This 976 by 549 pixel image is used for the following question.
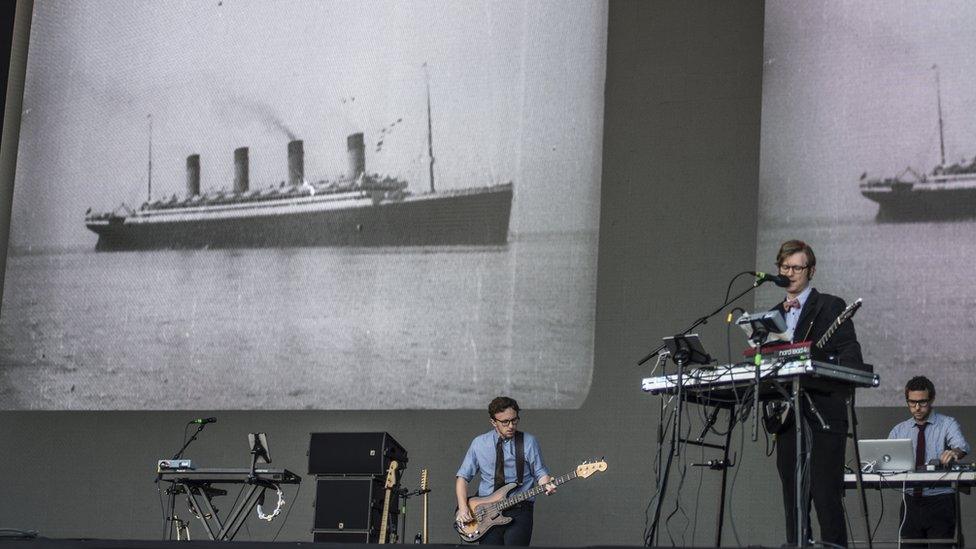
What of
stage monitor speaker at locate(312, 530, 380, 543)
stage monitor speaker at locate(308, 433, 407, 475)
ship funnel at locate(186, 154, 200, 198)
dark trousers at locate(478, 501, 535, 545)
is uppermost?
ship funnel at locate(186, 154, 200, 198)

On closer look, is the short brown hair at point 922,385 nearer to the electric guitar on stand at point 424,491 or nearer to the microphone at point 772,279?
the microphone at point 772,279

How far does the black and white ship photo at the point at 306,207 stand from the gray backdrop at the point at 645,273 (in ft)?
0.46

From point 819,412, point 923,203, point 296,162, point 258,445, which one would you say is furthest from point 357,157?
point 819,412

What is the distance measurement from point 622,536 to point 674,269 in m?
1.58

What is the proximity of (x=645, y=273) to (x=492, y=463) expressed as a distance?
146cm

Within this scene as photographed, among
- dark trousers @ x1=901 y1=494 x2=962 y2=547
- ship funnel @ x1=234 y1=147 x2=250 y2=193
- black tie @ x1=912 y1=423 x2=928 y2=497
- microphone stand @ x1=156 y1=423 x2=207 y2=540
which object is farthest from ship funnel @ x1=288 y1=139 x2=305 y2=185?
dark trousers @ x1=901 y1=494 x2=962 y2=547

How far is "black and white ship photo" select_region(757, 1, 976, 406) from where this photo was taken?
593 centimetres

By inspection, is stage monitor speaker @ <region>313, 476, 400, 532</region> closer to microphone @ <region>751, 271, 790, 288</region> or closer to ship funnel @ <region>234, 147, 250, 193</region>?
ship funnel @ <region>234, 147, 250, 193</region>

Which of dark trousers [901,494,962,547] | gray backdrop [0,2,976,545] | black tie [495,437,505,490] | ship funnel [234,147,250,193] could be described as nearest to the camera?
dark trousers [901,494,962,547]

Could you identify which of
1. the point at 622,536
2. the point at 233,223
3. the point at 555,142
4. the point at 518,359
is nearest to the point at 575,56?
the point at 555,142

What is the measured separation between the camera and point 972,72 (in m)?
6.02

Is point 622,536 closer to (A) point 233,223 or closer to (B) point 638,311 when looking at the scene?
(B) point 638,311

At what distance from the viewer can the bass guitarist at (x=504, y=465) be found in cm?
592

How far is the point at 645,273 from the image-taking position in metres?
6.54
